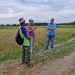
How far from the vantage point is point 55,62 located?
13.4 meters

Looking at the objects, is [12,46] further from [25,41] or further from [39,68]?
[39,68]

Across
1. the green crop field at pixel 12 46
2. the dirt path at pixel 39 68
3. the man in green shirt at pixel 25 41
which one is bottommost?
the green crop field at pixel 12 46

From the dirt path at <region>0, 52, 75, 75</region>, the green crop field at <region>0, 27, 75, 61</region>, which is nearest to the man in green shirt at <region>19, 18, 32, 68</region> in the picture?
the dirt path at <region>0, 52, 75, 75</region>

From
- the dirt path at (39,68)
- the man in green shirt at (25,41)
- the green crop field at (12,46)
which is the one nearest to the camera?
the dirt path at (39,68)

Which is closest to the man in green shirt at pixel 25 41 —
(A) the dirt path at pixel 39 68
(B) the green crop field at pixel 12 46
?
(A) the dirt path at pixel 39 68

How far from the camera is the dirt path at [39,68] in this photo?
11461mm

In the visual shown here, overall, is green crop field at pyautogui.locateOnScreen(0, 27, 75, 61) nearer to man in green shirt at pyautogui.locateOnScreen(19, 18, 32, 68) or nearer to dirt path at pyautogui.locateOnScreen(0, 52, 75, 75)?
dirt path at pyautogui.locateOnScreen(0, 52, 75, 75)

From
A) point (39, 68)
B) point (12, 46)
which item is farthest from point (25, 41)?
point (12, 46)

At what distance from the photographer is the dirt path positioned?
37.6ft

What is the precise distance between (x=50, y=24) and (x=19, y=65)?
6.30 metres

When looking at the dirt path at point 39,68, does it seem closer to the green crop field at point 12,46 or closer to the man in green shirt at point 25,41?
the man in green shirt at point 25,41

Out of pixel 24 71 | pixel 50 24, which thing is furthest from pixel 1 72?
pixel 50 24

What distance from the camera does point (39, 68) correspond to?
39.5ft

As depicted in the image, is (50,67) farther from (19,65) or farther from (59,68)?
(19,65)
